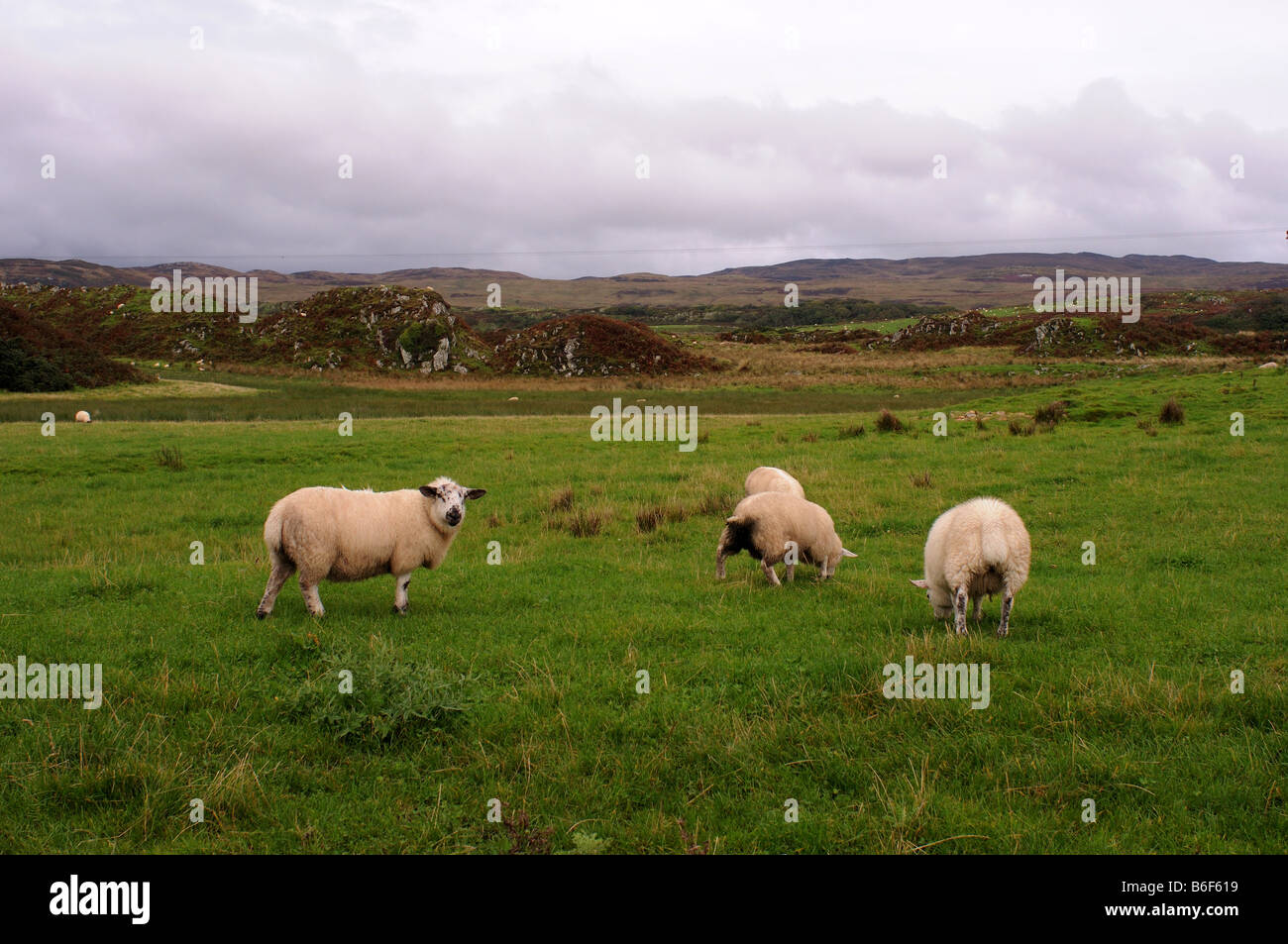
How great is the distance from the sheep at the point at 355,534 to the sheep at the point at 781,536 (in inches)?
166

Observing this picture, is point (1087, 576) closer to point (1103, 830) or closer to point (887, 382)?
point (1103, 830)

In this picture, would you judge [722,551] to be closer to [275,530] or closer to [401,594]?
[401,594]

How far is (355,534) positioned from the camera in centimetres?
1049

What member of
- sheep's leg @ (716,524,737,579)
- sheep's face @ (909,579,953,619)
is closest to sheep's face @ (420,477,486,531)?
sheep's leg @ (716,524,737,579)

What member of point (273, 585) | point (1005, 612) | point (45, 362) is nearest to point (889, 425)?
point (1005, 612)

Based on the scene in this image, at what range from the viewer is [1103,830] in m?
5.42

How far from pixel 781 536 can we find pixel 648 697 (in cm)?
509

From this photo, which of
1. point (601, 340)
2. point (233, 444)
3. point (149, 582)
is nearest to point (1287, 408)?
point (149, 582)

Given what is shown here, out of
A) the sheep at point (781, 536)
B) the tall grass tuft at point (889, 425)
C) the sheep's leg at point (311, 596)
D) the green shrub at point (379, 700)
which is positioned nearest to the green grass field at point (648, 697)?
the green shrub at point (379, 700)

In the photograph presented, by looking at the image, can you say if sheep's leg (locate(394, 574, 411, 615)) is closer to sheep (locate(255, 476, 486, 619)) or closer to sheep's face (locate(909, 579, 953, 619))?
sheep (locate(255, 476, 486, 619))

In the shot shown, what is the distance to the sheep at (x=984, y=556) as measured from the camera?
30.2 feet

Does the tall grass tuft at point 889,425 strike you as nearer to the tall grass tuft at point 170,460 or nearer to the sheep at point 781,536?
the sheep at point 781,536

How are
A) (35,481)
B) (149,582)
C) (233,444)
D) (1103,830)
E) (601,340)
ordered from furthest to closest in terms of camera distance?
(601,340) → (233,444) → (35,481) → (149,582) → (1103,830)

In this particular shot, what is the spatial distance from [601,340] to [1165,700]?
238ft
